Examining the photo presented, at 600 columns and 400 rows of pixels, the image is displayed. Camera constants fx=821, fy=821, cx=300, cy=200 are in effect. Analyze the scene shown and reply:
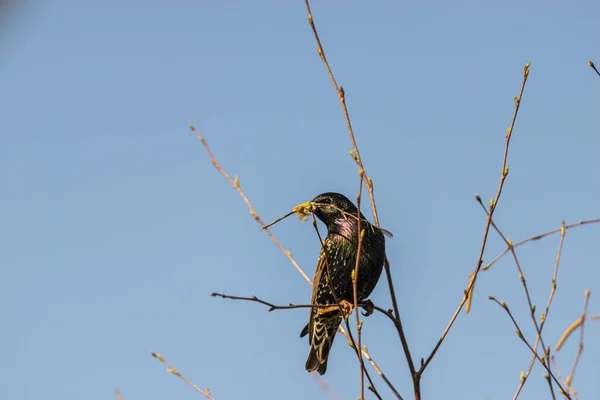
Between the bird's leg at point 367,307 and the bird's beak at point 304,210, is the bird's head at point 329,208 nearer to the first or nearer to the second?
the bird's beak at point 304,210

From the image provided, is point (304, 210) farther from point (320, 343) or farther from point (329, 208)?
point (320, 343)

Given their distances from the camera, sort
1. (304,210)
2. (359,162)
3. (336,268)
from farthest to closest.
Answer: (304,210) → (336,268) → (359,162)

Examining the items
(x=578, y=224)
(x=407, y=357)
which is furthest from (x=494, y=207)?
(x=407, y=357)

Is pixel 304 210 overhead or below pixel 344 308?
overhead

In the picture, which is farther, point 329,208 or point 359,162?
point 329,208

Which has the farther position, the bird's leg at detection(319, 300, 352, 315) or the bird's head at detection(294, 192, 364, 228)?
the bird's head at detection(294, 192, 364, 228)

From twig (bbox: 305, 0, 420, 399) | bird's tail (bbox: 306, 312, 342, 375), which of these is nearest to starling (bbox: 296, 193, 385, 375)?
bird's tail (bbox: 306, 312, 342, 375)

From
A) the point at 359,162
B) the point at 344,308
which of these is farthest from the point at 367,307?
the point at 359,162

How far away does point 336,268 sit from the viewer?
21.2 feet

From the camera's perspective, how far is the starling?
618cm

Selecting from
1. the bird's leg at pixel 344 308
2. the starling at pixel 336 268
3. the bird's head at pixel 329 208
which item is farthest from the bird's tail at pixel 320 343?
the bird's head at pixel 329 208

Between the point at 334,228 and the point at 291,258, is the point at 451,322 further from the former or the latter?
the point at 334,228

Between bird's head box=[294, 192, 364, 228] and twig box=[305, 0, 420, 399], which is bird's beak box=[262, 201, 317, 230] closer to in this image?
bird's head box=[294, 192, 364, 228]

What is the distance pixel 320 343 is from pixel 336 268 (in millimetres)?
618
